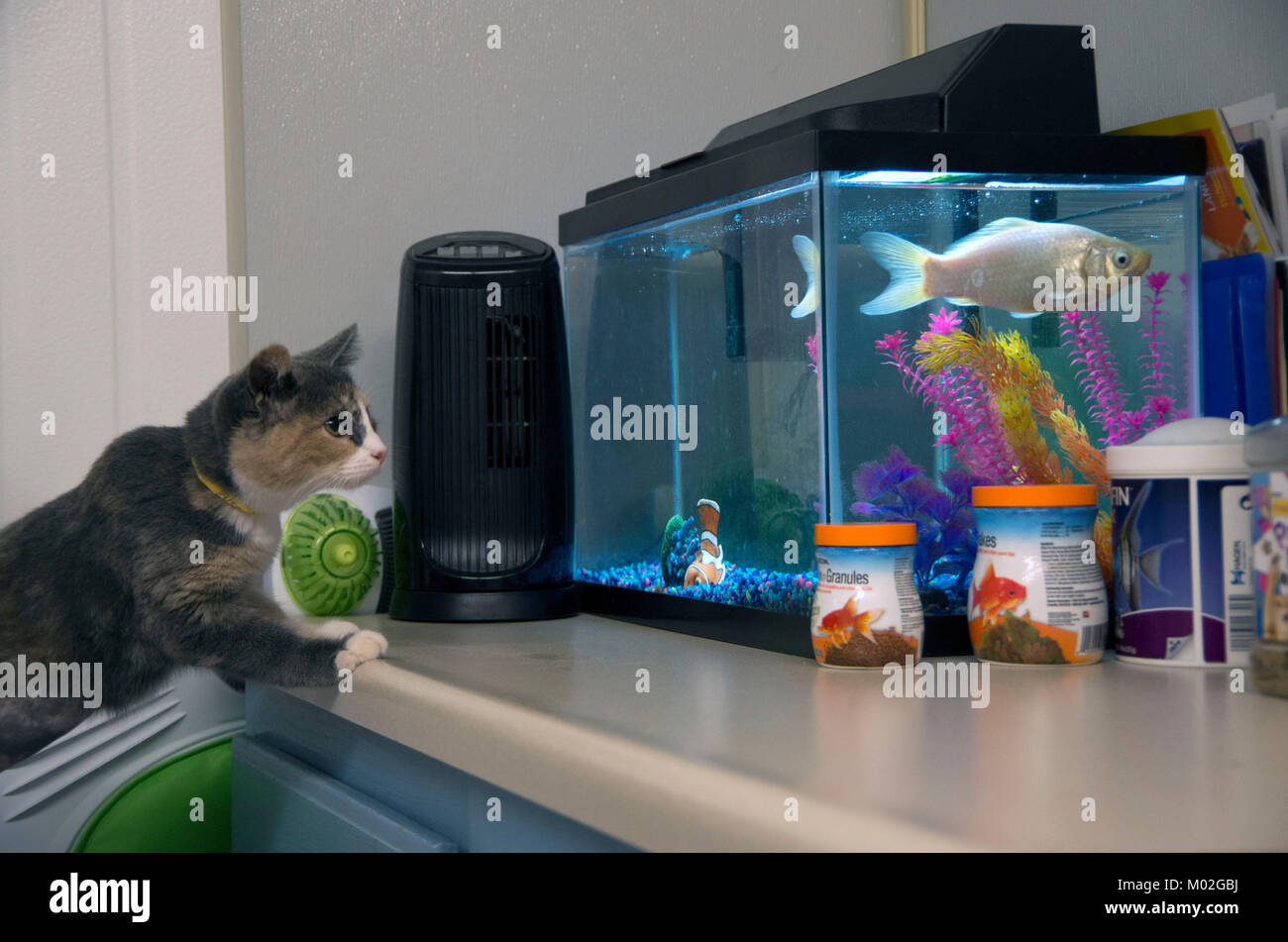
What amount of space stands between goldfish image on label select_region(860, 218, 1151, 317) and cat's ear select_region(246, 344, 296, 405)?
1.78ft

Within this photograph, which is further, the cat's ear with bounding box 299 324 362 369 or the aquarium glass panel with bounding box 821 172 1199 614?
the cat's ear with bounding box 299 324 362 369

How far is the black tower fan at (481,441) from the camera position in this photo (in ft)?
3.72

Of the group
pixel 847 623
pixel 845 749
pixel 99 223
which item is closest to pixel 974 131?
pixel 847 623

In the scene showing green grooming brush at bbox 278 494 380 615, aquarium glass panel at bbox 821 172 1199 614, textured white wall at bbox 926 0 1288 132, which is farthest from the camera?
green grooming brush at bbox 278 494 380 615

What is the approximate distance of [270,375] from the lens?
1.02 meters

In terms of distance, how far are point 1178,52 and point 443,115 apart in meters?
0.86

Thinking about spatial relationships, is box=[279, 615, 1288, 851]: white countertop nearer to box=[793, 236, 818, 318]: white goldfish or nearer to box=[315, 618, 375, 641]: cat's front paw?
box=[315, 618, 375, 641]: cat's front paw

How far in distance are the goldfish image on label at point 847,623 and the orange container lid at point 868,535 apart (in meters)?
0.04

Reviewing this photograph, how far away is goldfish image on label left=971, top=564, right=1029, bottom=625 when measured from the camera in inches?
30.3

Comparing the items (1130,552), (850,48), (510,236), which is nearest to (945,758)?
(1130,552)

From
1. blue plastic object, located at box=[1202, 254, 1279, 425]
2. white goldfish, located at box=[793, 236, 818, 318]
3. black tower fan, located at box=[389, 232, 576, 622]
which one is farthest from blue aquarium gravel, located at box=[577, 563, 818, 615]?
blue plastic object, located at box=[1202, 254, 1279, 425]

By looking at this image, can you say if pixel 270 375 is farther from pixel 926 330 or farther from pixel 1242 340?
pixel 1242 340
